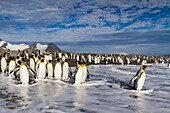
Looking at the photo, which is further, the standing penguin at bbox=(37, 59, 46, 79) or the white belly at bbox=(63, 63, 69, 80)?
the white belly at bbox=(63, 63, 69, 80)

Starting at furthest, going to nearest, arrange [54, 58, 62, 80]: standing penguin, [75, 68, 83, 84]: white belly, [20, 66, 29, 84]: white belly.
→ [54, 58, 62, 80]: standing penguin
[75, 68, 83, 84]: white belly
[20, 66, 29, 84]: white belly

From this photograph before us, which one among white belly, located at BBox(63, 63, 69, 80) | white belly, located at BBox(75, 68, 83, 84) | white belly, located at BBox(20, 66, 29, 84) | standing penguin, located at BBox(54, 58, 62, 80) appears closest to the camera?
white belly, located at BBox(20, 66, 29, 84)

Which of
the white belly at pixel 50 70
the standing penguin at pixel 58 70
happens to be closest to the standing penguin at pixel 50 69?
the white belly at pixel 50 70

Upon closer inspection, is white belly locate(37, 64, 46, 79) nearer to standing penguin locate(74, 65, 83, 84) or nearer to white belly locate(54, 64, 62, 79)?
white belly locate(54, 64, 62, 79)

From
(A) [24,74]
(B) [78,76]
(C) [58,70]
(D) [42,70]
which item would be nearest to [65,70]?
(C) [58,70]

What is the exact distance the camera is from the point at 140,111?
4.38m

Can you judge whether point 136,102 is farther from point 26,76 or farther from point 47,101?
point 26,76

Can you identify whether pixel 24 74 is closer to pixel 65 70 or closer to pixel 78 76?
pixel 78 76

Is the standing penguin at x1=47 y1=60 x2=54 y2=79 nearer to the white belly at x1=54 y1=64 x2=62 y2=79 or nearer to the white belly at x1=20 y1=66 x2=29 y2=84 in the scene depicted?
the white belly at x1=54 y1=64 x2=62 y2=79

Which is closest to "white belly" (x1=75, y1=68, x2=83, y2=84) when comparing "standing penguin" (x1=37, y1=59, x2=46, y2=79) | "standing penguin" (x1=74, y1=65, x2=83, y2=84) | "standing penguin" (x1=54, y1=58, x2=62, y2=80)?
"standing penguin" (x1=74, y1=65, x2=83, y2=84)

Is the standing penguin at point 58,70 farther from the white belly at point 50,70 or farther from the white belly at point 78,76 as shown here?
the white belly at point 78,76

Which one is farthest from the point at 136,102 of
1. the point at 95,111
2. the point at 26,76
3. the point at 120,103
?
the point at 26,76

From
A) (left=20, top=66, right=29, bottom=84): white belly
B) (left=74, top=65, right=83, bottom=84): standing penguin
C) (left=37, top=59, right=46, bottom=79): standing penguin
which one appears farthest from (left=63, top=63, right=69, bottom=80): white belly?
(left=20, top=66, right=29, bottom=84): white belly

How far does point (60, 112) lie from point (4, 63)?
10476 millimetres
